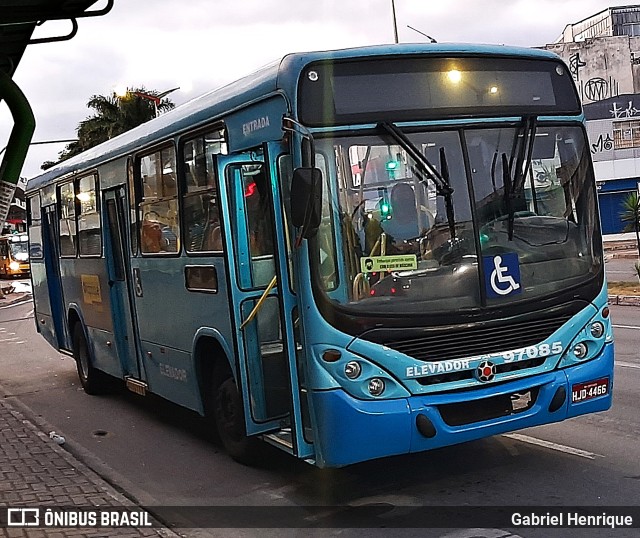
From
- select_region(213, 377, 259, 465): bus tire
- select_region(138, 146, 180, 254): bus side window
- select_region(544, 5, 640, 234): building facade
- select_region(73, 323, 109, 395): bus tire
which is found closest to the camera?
select_region(213, 377, 259, 465): bus tire

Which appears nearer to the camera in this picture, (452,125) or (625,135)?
(452,125)

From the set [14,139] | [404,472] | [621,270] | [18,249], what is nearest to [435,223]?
[404,472]

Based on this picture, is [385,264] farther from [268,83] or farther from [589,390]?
[589,390]

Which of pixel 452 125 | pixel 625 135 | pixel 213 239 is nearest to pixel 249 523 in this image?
pixel 213 239

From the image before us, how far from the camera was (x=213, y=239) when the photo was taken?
25.5 ft

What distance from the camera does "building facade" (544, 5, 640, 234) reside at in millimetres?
47000

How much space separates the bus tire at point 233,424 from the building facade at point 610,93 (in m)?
27.1

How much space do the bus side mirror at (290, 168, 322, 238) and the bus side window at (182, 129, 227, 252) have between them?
1.50 meters

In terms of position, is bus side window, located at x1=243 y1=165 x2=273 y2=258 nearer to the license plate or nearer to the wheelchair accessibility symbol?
the wheelchair accessibility symbol

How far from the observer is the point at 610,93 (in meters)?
57.1

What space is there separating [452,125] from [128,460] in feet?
14.9

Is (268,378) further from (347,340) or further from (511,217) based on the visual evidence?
(511,217)

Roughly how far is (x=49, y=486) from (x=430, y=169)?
3900 mm

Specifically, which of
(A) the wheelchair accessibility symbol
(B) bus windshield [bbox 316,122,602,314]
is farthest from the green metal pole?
(A) the wheelchair accessibility symbol
